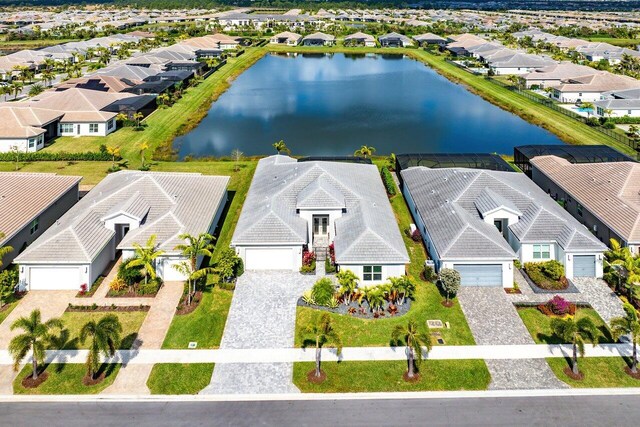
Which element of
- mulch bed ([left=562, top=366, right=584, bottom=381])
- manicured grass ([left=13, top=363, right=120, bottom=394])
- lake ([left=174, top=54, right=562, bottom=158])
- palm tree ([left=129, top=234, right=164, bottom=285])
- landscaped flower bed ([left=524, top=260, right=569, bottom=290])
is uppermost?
lake ([left=174, top=54, right=562, bottom=158])

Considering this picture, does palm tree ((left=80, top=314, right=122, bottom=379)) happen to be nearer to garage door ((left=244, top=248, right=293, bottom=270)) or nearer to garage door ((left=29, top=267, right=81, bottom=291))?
garage door ((left=29, top=267, right=81, bottom=291))

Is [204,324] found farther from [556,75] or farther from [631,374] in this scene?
[556,75]

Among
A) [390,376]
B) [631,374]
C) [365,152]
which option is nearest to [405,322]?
[390,376]

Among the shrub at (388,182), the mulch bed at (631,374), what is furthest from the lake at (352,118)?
the mulch bed at (631,374)

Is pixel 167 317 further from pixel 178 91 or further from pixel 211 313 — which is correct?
pixel 178 91

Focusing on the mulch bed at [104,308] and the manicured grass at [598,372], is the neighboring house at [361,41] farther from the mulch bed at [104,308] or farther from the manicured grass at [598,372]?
the manicured grass at [598,372]

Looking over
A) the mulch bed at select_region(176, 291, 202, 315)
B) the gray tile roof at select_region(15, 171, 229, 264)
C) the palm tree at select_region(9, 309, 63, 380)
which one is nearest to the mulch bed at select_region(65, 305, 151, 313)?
the mulch bed at select_region(176, 291, 202, 315)
